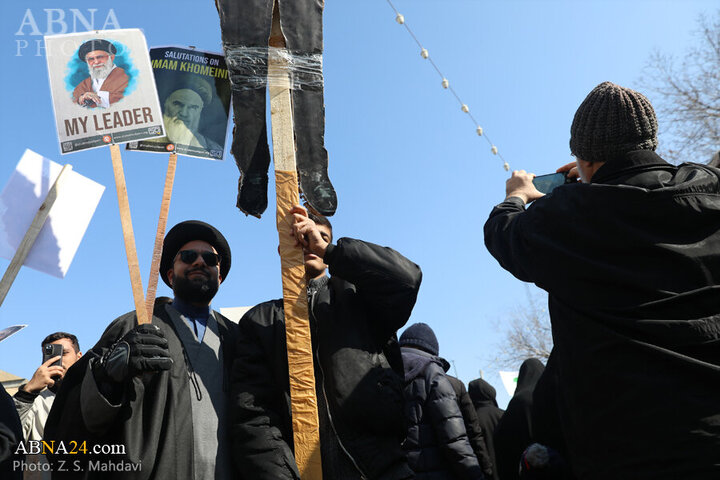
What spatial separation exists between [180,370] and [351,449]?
2.94 feet

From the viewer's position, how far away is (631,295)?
200cm

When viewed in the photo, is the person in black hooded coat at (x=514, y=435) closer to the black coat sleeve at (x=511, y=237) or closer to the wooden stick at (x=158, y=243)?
the black coat sleeve at (x=511, y=237)

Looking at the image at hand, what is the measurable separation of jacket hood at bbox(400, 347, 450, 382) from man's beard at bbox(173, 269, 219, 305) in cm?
172

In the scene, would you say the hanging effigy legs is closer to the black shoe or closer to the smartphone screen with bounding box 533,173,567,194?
the black shoe

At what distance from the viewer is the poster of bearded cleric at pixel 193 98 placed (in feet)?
12.6

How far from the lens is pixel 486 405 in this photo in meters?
5.78

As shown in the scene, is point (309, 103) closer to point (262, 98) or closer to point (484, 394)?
point (262, 98)

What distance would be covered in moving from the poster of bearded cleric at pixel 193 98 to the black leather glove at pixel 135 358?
1389 millimetres

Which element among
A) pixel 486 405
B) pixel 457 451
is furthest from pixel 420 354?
pixel 486 405

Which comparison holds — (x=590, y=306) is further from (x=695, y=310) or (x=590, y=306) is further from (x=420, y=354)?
(x=420, y=354)

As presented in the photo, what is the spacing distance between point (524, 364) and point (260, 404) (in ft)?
6.16

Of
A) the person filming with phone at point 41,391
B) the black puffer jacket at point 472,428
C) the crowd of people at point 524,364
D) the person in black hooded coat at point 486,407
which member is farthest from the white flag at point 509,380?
the person filming with phone at point 41,391

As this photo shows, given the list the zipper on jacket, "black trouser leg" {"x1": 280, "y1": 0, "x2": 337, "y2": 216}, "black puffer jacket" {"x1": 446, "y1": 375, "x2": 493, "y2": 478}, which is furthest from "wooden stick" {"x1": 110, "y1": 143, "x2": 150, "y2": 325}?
"black puffer jacket" {"x1": 446, "y1": 375, "x2": 493, "y2": 478}

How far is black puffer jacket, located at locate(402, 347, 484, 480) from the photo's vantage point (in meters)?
4.26
